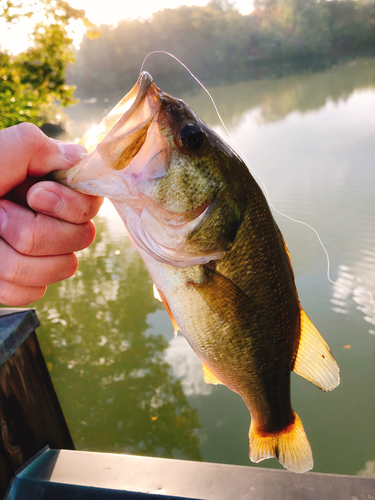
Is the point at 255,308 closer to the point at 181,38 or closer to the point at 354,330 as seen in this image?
the point at 354,330

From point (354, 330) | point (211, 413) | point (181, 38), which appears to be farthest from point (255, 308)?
point (181, 38)

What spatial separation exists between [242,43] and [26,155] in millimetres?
32478

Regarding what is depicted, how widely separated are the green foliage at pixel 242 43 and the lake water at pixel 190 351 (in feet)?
75.3

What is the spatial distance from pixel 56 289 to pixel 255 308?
478cm

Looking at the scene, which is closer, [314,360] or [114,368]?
[314,360]

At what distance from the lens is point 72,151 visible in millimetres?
1065

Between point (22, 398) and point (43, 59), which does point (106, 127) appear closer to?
point (22, 398)

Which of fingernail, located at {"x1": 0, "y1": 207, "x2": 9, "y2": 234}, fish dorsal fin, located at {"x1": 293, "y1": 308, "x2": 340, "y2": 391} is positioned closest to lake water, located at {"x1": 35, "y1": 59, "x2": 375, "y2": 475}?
fish dorsal fin, located at {"x1": 293, "y1": 308, "x2": 340, "y2": 391}

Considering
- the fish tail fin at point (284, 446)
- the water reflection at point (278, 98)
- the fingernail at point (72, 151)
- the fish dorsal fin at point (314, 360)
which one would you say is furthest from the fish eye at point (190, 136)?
the water reflection at point (278, 98)

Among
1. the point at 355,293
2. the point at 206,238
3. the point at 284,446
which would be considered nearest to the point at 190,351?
the point at 355,293

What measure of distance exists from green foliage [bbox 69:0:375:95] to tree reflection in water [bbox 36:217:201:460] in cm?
2434

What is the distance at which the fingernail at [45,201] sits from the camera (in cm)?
96

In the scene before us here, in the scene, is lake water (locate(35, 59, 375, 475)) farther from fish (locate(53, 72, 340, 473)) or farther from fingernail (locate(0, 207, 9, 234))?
fingernail (locate(0, 207, 9, 234))

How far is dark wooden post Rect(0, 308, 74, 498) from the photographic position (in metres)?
1.51
